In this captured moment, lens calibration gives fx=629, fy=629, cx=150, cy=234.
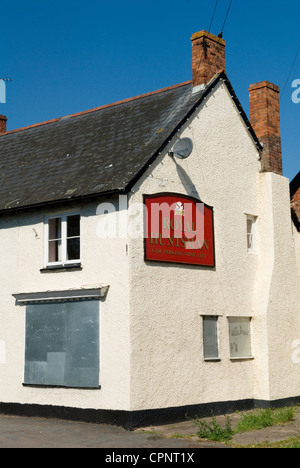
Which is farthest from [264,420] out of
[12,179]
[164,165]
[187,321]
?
[12,179]

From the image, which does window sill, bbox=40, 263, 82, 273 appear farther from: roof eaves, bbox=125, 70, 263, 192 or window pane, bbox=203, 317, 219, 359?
window pane, bbox=203, 317, 219, 359

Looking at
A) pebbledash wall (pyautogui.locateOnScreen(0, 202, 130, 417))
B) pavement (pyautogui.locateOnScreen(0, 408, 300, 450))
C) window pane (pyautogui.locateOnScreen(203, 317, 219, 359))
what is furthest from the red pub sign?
pavement (pyautogui.locateOnScreen(0, 408, 300, 450))

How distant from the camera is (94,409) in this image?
13.5m

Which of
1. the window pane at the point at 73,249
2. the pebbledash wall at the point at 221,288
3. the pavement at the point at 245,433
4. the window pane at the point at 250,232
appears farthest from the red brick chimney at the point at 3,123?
the pavement at the point at 245,433

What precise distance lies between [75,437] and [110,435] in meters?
0.72

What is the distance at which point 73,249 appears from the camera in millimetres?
14688

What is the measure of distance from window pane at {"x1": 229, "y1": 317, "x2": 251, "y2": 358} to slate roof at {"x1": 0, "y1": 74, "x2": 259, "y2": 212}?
4.87m

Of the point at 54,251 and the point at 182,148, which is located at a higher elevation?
the point at 182,148

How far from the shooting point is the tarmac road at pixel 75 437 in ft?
36.4

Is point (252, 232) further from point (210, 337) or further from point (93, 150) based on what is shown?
point (93, 150)

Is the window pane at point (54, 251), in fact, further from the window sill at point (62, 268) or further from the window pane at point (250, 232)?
the window pane at point (250, 232)

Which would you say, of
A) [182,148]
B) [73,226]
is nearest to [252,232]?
[182,148]

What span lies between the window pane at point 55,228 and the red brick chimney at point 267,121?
6.19 m

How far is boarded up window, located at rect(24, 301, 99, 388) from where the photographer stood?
13734 millimetres
